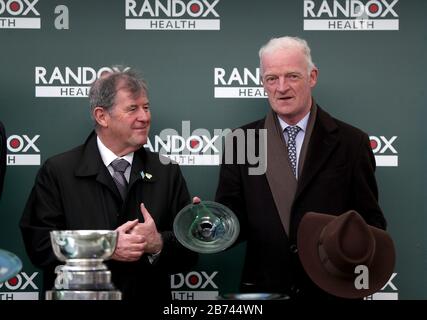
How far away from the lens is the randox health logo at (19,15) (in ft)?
18.8

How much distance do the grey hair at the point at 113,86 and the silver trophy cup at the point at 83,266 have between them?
1698 millimetres

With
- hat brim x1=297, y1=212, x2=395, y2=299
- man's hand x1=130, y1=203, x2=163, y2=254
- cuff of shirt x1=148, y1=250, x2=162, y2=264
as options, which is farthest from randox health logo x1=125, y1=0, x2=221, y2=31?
hat brim x1=297, y1=212, x2=395, y2=299

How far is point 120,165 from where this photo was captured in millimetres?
5156

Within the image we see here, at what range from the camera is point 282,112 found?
511 cm

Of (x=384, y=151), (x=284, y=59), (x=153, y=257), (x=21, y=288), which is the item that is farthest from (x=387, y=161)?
(x=21, y=288)

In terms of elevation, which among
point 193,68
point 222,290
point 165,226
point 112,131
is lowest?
point 222,290

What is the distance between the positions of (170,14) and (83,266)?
2.51m

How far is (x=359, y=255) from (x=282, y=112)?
50.3 inches

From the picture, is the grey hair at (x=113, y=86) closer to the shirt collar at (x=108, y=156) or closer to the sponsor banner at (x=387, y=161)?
the shirt collar at (x=108, y=156)

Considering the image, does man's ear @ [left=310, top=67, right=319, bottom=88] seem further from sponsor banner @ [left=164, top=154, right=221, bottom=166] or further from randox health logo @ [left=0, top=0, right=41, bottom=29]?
randox health logo @ [left=0, top=0, right=41, bottom=29]

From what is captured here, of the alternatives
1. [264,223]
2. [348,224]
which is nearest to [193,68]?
[264,223]
